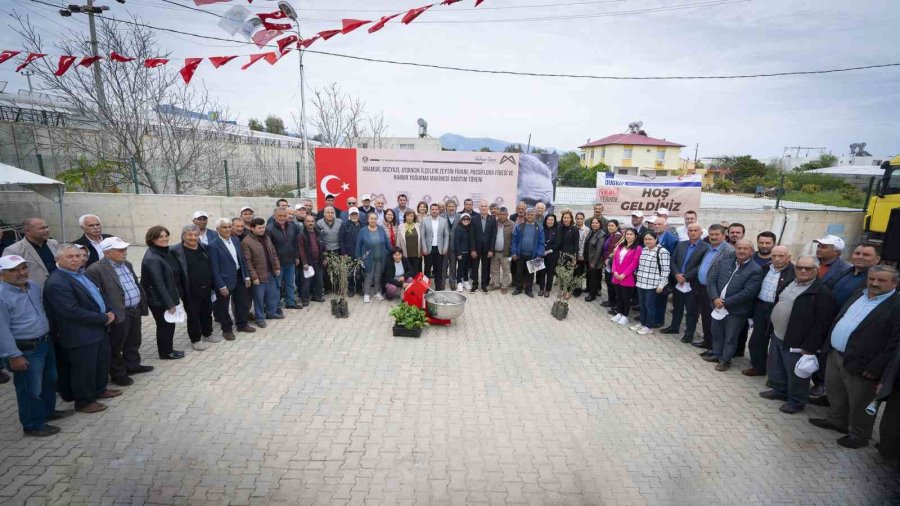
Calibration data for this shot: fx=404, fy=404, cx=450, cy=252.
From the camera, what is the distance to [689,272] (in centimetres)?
618

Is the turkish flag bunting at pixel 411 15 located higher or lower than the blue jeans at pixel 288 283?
higher

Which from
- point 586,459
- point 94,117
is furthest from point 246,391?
point 94,117

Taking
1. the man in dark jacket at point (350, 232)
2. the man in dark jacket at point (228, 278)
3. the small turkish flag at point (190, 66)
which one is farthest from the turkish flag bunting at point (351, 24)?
the man in dark jacket at point (350, 232)

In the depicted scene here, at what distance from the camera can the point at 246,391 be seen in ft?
15.5

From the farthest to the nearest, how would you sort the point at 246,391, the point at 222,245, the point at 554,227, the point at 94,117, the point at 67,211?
the point at 94,117
the point at 67,211
the point at 554,227
the point at 222,245
the point at 246,391

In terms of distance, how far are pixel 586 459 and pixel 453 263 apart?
17.7ft

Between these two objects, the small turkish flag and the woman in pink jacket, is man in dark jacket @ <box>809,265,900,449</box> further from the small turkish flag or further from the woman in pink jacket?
the small turkish flag

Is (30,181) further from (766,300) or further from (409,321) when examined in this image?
(766,300)

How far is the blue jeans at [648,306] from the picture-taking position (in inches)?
264

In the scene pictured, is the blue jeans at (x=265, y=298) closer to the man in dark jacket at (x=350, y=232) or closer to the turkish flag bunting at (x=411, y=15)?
the man in dark jacket at (x=350, y=232)

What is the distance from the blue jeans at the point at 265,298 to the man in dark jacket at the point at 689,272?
6.52 metres

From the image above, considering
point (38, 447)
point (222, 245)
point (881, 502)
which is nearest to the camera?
point (881, 502)

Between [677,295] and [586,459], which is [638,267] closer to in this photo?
[677,295]

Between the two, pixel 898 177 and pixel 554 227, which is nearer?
pixel 554 227
